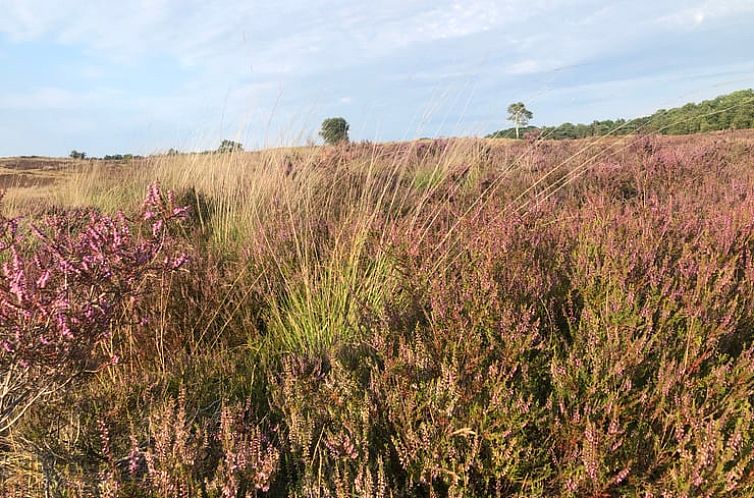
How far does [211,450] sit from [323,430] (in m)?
0.39

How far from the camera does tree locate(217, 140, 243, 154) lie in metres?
6.27

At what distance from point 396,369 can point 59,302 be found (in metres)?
1.09

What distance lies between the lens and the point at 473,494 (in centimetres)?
153

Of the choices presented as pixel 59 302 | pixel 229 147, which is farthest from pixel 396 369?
pixel 229 147

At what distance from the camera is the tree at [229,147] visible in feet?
20.6

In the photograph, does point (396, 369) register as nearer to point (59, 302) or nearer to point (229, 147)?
point (59, 302)

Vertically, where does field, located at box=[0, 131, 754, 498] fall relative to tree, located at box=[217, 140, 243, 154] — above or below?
below

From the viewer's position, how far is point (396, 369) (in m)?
1.80

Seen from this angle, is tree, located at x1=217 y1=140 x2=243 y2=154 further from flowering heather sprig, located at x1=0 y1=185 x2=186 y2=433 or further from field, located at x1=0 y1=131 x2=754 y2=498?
flowering heather sprig, located at x1=0 y1=185 x2=186 y2=433

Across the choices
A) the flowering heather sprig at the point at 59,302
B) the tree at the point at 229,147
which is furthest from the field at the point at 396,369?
the tree at the point at 229,147

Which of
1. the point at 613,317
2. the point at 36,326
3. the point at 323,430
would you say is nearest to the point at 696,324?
the point at 613,317

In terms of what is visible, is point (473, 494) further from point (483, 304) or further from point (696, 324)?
point (696, 324)

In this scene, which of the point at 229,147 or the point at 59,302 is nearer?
the point at 59,302

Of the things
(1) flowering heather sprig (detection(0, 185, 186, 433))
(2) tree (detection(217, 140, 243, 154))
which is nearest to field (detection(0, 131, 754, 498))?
(1) flowering heather sprig (detection(0, 185, 186, 433))
